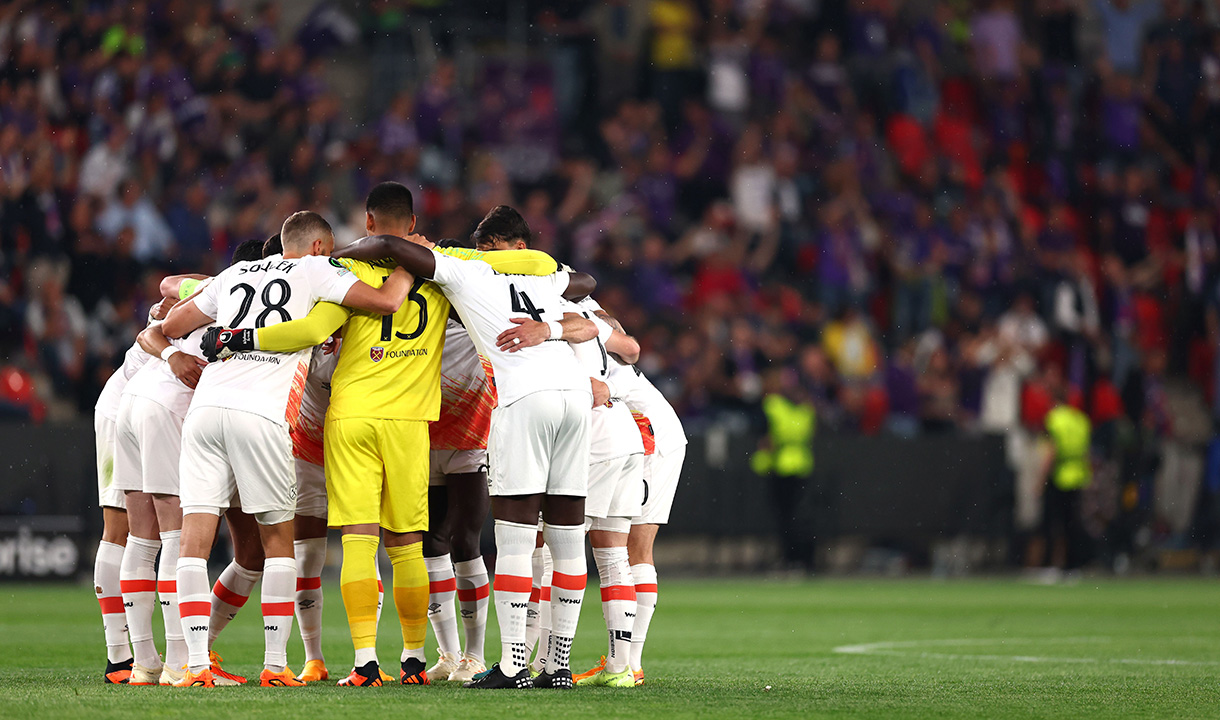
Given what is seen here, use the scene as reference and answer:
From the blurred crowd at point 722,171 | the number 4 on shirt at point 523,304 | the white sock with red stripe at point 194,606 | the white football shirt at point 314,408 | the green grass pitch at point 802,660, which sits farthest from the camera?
the blurred crowd at point 722,171

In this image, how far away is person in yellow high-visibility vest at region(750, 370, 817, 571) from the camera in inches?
728

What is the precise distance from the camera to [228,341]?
752cm

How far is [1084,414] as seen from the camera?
2109 centimetres

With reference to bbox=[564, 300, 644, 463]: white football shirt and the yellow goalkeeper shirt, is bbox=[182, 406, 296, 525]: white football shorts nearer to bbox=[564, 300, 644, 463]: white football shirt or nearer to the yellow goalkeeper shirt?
the yellow goalkeeper shirt

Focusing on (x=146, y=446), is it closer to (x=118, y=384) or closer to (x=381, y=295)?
(x=118, y=384)

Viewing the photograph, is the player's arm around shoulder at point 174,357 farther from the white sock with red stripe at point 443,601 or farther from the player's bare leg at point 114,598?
the white sock with red stripe at point 443,601

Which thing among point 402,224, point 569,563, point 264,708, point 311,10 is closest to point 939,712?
point 569,563

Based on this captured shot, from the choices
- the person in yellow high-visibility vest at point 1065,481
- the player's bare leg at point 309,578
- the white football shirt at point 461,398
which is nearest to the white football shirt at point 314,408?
the player's bare leg at point 309,578

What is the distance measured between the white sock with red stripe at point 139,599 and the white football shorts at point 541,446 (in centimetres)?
190

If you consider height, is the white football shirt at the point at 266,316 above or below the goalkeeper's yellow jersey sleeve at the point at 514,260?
below

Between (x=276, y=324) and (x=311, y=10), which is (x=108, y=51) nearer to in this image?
(x=311, y=10)

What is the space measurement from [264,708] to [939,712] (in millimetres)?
2890

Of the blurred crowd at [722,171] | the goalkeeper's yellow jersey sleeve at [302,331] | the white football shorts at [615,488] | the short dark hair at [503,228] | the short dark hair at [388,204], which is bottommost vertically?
the white football shorts at [615,488]

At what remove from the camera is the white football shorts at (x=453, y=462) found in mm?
8336
